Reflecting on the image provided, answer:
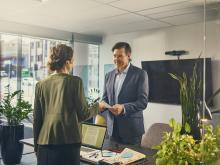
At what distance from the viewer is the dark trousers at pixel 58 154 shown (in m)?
1.85

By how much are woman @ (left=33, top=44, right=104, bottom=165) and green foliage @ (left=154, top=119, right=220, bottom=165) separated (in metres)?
0.75

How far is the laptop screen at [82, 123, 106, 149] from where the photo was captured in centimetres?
219

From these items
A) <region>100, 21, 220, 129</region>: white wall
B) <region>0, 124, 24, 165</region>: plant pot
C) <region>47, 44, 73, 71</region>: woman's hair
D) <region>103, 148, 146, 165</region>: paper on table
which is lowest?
<region>0, 124, 24, 165</region>: plant pot

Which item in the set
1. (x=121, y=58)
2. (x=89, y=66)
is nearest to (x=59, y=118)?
(x=121, y=58)

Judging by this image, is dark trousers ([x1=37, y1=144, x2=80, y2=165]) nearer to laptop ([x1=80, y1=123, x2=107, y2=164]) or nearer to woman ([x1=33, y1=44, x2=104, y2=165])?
woman ([x1=33, y1=44, x2=104, y2=165])

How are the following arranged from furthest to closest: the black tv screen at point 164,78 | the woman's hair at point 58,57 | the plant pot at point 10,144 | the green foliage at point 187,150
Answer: the black tv screen at point 164,78 < the plant pot at point 10,144 < the woman's hair at point 58,57 < the green foliage at point 187,150

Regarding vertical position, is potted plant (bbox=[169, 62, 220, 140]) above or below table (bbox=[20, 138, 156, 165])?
above

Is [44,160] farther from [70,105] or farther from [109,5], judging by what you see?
[109,5]

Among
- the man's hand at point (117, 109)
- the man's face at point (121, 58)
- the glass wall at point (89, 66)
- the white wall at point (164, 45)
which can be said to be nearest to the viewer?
the man's hand at point (117, 109)

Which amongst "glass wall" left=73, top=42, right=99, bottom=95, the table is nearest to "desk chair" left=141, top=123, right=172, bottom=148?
the table

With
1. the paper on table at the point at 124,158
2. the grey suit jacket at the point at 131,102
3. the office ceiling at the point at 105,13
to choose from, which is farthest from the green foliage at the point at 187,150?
the office ceiling at the point at 105,13

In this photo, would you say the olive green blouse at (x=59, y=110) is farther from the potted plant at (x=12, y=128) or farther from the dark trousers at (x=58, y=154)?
the potted plant at (x=12, y=128)

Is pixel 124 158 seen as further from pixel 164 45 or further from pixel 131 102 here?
pixel 164 45

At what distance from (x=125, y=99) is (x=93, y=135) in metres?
0.58
